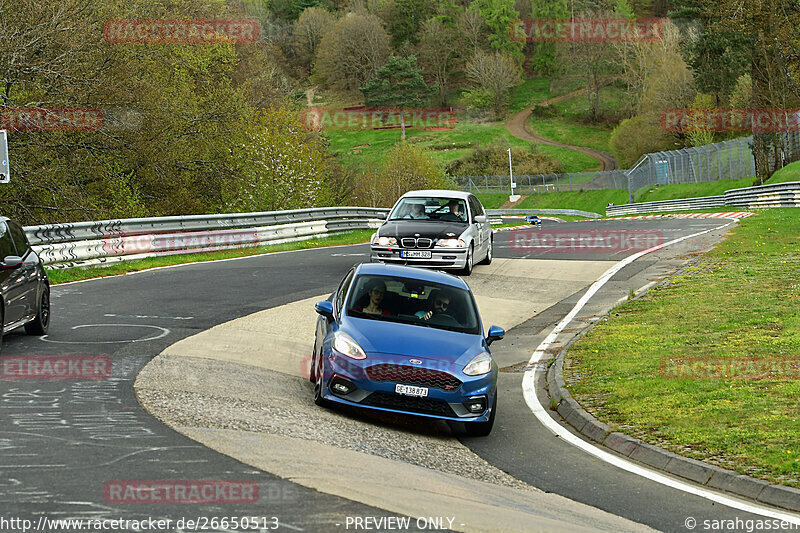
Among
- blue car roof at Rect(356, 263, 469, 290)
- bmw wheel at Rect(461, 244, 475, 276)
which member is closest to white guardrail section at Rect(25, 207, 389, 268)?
bmw wheel at Rect(461, 244, 475, 276)

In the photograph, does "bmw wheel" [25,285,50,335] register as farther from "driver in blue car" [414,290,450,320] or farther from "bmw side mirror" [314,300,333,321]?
"driver in blue car" [414,290,450,320]

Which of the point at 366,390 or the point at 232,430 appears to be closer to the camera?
the point at 232,430

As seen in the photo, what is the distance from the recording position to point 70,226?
20.9m

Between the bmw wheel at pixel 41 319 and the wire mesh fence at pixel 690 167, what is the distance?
52940 mm

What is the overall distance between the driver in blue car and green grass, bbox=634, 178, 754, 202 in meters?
56.8

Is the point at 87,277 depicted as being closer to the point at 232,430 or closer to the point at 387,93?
the point at 232,430

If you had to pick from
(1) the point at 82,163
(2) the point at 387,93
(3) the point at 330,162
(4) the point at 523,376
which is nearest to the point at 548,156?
(2) the point at 387,93

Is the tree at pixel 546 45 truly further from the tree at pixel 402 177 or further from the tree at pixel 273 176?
the tree at pixel 273 176

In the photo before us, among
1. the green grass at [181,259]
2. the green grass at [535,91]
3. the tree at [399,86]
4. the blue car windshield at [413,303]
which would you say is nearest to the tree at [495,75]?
the green grass at [535,91]

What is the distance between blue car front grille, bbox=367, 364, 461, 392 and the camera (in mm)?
9664

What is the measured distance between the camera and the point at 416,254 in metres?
19.9

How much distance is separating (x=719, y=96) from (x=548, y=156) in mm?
30501

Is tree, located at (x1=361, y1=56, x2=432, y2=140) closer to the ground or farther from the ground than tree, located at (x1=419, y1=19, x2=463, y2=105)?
closer to the ground

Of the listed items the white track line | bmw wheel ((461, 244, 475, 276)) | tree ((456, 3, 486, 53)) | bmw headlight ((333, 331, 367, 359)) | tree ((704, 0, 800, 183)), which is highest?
tree ((456, 3, 486, 53))
